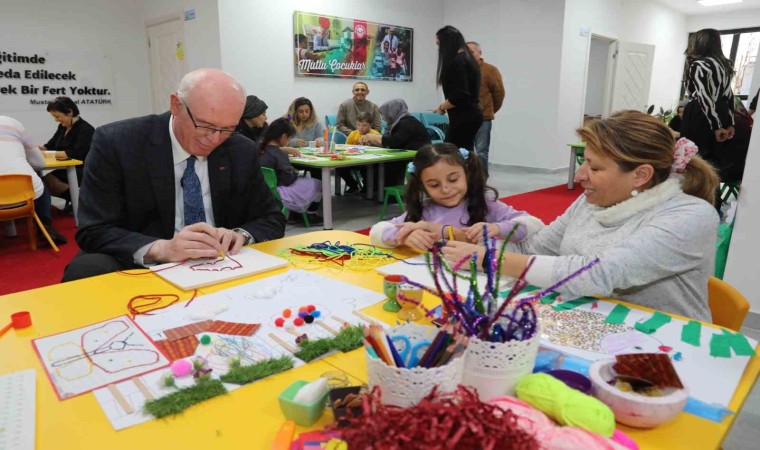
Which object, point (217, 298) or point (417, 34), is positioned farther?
point (417, 34)

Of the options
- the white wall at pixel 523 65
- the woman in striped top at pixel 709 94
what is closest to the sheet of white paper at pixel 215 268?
the woman in striped top at pixel 709 94

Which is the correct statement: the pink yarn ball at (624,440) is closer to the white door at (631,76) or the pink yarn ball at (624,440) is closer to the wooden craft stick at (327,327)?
the wooden craft stick at (327,327)

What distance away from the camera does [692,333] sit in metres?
1.01

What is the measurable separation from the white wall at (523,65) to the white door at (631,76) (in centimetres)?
204

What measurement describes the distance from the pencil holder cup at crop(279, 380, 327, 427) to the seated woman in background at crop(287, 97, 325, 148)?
5131mm

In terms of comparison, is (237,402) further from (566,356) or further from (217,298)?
(566,356)

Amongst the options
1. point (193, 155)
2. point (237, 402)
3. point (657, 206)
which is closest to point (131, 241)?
point (193, 155)

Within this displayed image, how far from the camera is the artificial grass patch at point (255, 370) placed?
0.85 meters

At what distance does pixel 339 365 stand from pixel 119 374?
1.26ft

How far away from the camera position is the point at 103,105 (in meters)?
6.95

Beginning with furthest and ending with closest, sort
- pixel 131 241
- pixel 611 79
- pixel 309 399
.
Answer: pixel 611 79 → pixel 131 241 → pixel 309 399

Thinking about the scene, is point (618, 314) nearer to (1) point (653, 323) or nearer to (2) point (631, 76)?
(1) point (653, 323)

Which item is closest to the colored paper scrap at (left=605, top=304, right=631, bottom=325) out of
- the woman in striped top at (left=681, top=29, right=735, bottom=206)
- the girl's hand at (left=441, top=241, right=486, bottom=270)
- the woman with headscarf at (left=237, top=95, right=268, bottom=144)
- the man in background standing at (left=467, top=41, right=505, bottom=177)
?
the girl's hand at (left=441, top=241, right=486, bottom=270)

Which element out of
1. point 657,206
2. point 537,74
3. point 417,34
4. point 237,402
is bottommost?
point 237,402
